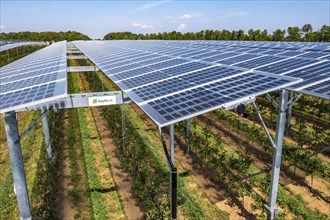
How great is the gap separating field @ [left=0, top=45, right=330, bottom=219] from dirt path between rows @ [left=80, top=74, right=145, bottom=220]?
0.04 metres

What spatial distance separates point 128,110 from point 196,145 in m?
8.45

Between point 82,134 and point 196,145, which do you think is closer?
point 196,145

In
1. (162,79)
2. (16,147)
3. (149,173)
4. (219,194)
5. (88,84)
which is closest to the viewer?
(16,147)

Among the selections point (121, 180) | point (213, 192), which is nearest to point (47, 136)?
point (121, 180)

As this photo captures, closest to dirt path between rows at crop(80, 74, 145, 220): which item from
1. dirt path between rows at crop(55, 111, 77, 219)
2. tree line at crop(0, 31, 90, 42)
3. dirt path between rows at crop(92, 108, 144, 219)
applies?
dirt path between rows at crop(92, 108, 144, 219)

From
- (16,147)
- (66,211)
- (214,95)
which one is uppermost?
(214,95)

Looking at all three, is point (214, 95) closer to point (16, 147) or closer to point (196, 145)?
point (16, 147)

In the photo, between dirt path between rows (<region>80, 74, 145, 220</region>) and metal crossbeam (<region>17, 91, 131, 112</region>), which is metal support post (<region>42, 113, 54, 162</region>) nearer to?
dirt path between rows (<region>80, 74, 145, 220</region>)

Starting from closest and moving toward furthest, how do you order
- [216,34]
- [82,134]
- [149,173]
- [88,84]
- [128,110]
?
[149,173], [82,134], [128,110], [88,84], [216,34]

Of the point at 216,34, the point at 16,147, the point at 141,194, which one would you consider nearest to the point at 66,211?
the point at 141,194

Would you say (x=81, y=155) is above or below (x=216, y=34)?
below

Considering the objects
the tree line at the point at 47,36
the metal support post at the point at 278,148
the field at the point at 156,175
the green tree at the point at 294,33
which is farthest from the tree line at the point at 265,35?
the tree line at the point at 47,36

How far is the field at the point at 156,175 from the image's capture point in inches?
406

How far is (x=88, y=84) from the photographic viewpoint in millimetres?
32719
